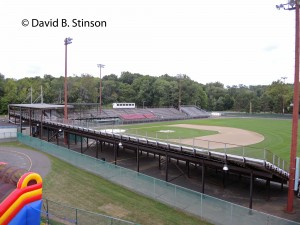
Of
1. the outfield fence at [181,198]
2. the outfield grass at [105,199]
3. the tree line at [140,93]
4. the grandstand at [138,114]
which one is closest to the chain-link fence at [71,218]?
the outfield grass at [105,199]

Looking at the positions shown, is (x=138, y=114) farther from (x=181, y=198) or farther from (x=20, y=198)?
(x=20, y=198)

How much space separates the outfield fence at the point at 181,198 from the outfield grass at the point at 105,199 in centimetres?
60

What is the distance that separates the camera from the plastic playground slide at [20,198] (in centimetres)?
1256

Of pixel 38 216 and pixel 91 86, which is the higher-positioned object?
pixel 91 86

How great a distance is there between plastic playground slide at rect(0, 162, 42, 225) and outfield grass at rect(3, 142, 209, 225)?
9.81 feet

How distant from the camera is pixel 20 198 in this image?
1291 cm

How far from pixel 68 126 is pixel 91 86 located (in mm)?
63849

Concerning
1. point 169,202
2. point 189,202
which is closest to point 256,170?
point 189,202

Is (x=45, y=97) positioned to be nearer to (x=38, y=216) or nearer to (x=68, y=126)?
(x=68, y=126)

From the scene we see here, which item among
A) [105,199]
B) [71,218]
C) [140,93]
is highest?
[140,93]

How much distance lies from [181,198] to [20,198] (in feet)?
34.4

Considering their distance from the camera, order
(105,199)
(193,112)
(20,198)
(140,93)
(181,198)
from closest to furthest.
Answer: (20,198) → (181,198) → (105,199) → (193,112) → (140,93)

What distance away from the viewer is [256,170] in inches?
699

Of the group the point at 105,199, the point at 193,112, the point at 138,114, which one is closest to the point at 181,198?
the point at 105,199
